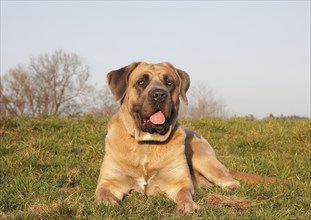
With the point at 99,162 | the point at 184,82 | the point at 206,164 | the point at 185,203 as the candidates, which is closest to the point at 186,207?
the point at 185,203

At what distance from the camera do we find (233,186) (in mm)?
5059

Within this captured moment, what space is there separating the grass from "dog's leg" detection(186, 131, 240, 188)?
23 cm

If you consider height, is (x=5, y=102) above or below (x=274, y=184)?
below

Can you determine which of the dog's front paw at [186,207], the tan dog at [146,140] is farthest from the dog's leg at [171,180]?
the dog's front paw at [186,207]

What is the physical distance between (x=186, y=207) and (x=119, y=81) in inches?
74.1

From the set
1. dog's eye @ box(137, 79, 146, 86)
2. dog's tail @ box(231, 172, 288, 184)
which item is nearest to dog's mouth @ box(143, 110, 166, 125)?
dog's eye @ box(137, 79, 146, 86)

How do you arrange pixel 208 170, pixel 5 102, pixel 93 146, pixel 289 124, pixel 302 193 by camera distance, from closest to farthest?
pixel 302 193 → pixel 208 170 → pixel 93 146 → pixel 289 124 → pixel 5 102

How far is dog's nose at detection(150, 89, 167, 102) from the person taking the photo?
15.5ft

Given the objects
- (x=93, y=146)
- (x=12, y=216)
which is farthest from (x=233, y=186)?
(x=93, y=146)

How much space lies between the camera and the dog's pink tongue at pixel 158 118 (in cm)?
488

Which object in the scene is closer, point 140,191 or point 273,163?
point 140,191

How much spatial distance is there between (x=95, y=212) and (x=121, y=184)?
4.49ft

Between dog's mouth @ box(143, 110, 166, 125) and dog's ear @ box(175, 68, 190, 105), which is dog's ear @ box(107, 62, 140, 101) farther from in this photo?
dog's ear @ box(175, 68, 190, 105)

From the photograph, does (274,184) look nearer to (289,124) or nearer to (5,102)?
(289,124)
